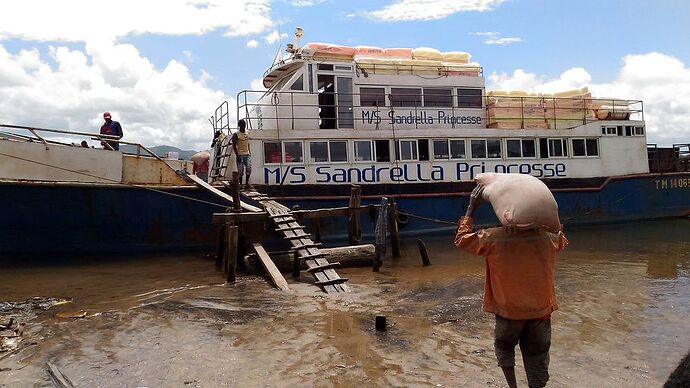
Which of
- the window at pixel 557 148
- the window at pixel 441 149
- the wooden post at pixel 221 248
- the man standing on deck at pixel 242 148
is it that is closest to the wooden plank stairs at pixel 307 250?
the wooden post at pixel 221 248

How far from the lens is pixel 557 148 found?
615 inches

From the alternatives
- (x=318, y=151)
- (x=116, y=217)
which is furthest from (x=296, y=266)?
(x=318, y=151)

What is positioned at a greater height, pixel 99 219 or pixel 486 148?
pixel 486 148

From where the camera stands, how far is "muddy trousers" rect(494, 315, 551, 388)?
336 cm

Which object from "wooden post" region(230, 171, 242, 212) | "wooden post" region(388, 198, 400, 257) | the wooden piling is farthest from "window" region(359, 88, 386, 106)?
the wooden piling

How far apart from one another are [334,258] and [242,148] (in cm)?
399

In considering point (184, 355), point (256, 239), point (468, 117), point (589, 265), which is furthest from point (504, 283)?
point (468, 117)

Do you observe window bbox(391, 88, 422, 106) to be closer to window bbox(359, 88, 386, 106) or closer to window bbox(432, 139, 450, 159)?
window bbox(359, 88, 386, 106)

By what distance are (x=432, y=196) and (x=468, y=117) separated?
2815mm

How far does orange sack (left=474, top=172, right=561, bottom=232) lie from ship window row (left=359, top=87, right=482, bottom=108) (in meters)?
11.1

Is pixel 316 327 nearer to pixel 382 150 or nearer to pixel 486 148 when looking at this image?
pixel 382 150

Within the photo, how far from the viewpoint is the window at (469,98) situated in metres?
14.9

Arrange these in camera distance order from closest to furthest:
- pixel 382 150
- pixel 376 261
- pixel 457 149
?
1. pixel 376 261
2. pixel 382 150
3. pixel 457 149

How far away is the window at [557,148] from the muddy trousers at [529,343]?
13.2 meters
